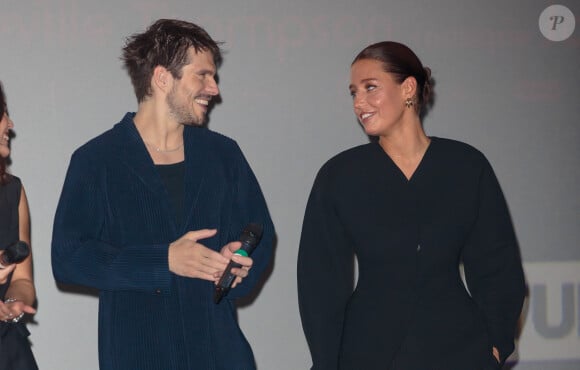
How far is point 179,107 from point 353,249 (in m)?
0.83

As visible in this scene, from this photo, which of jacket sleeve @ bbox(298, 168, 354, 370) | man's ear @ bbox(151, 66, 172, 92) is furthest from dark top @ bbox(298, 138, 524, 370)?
man's ear @ bbox(151, 66, 172, 92)

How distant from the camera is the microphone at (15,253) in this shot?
2641 millimetres

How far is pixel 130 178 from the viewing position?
3.07 meters

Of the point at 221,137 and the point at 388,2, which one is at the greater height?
the point at 388,2

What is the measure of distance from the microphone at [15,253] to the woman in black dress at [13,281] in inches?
1.8

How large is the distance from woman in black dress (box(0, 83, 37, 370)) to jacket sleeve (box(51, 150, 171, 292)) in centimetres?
16

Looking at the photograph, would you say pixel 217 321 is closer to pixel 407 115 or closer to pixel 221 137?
pixel 221 137

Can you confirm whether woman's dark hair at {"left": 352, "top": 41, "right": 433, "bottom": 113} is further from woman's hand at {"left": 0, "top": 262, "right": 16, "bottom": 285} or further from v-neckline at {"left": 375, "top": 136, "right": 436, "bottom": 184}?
woman's hand at {"left": 0, "top": 262, "right": 16, "bottom": 285}

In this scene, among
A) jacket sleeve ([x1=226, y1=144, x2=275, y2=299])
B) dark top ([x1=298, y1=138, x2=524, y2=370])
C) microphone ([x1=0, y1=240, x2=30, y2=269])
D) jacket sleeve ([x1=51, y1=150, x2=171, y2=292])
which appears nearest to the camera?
microphone ([x1=0, y1=240, x2=30, y2=269])

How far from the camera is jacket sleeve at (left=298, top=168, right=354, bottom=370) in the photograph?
10.4 ft

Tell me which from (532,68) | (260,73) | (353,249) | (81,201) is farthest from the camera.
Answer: (532,68)

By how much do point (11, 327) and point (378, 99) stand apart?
1.52m

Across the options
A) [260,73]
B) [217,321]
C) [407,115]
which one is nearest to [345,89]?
[260,73]

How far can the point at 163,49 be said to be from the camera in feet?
10.5
